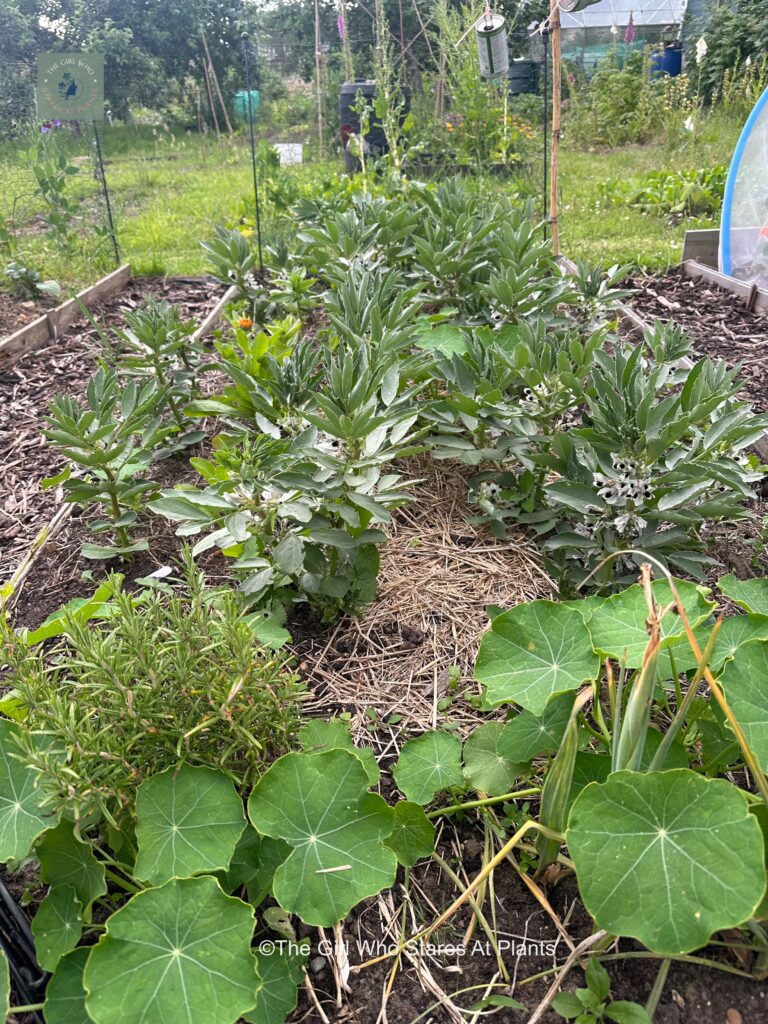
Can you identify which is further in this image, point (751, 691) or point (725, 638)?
point (725, 638)

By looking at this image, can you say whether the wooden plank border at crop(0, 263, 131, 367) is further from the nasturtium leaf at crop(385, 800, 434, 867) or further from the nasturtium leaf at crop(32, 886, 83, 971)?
the nasturtium leaf at crop(385, 800, 434, 867)

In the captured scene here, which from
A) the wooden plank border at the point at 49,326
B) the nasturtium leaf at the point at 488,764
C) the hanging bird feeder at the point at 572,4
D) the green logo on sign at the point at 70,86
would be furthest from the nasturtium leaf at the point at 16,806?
the green logo on sign at the point at 70,86

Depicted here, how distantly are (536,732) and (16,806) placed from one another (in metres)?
0.80

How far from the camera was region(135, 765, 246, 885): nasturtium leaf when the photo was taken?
3.45 feet

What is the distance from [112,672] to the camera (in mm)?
1070

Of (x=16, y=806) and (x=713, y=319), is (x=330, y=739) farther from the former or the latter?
(x=713, y=319)

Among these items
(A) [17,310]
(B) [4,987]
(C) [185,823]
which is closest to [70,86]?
(A) [17,310]

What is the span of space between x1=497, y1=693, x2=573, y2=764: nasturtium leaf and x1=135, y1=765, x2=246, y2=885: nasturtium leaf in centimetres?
44

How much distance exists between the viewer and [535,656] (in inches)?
50.6

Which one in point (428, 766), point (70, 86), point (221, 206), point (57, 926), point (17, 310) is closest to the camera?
point (57, 926)

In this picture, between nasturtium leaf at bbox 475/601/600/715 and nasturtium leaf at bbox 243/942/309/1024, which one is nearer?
nasturtium leaf at bbox 243/942/309/1024

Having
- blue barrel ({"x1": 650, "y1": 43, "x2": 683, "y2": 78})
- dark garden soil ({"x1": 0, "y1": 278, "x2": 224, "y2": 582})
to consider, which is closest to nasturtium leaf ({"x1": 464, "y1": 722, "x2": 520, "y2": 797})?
dark garden soil ({"x1": 0, "y1": 278, "x2": 224, "y2": 582})

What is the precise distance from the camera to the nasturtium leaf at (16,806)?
3.44 feet

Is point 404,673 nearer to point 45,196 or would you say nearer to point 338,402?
point 338,402
